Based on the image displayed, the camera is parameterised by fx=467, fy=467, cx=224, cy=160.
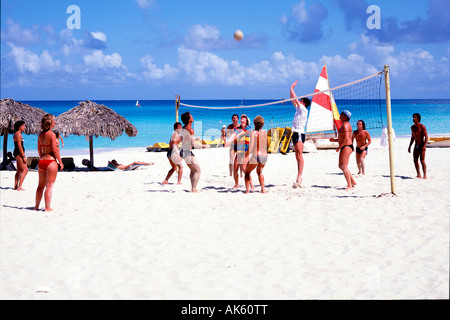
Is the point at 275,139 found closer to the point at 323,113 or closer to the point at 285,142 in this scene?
the point at 285,142

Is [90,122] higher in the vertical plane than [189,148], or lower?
higher

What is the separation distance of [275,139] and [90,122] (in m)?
5.96

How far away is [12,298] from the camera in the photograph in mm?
3721

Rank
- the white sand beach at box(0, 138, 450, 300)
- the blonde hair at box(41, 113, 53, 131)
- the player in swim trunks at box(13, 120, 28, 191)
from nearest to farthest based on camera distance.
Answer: the white sand beach at box(0, 138, 450, 300) < the blonde hair at box(41, 113, 53, 131) < the player in swim trunks at box(13, 120, 28, 191)

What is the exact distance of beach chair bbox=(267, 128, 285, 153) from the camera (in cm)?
1498

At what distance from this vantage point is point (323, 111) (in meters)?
17.3

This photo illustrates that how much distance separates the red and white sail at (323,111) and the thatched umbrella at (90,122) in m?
7.56

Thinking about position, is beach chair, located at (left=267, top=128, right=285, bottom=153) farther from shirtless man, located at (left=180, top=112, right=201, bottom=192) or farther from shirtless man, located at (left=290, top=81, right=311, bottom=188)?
shirtless man, located at (left=180, top=112, right=201, bottom=192)

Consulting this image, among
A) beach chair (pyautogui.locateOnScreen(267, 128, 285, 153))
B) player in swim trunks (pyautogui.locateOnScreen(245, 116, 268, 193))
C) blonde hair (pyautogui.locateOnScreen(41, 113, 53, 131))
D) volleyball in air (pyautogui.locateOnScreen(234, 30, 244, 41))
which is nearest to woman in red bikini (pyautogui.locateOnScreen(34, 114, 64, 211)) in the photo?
blonde hair (pyautogui.locateOnScreen(41, 113, 53, 131))

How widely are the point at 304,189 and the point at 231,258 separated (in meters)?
3.77

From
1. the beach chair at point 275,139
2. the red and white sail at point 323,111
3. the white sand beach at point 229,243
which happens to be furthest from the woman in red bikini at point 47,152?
the red and white sail at point 323,111

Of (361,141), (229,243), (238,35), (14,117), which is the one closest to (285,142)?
(238,35)

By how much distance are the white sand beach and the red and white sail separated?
865cm

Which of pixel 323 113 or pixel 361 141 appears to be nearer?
pixel 361 141
